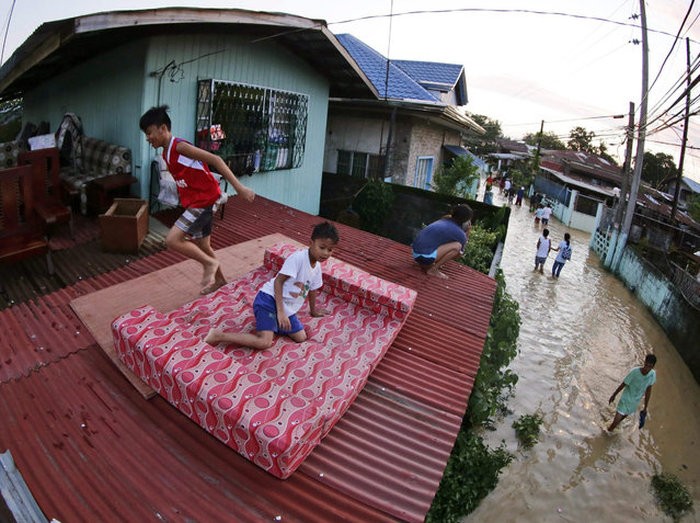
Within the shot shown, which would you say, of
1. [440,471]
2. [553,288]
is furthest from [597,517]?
[553,288]

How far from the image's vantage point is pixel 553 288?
14727 mm

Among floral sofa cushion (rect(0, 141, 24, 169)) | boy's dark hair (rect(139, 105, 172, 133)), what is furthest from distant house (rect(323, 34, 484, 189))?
boy's dark hair (rect(139, 105, 172, 133))

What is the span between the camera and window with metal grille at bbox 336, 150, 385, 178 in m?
14.1

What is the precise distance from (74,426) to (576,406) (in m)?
7.95

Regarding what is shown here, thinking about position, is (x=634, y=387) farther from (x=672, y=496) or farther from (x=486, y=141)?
(x=486, y=141)

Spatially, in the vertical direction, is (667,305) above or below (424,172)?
below

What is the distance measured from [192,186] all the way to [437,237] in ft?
11.8

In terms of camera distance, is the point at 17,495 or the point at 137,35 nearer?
the point at 17,495

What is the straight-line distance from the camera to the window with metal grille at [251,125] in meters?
7.84

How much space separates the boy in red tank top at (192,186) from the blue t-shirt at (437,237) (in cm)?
307

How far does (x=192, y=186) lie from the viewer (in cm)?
408

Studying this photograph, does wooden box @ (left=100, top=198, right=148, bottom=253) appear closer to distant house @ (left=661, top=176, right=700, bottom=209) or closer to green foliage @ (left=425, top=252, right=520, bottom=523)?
green foliage @ (left=425, top=252, right=520, bottom=523)

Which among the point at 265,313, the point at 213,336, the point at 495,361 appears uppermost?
the point at 265,313

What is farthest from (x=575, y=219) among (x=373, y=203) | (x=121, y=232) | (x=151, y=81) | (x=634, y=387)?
(x=121, y=232)
